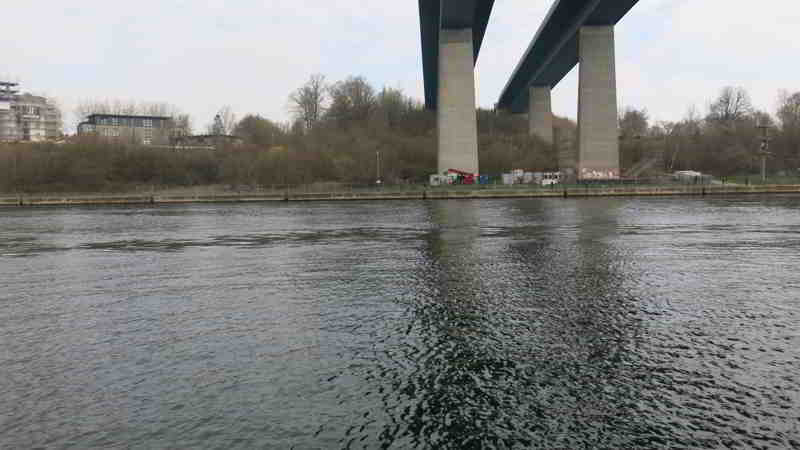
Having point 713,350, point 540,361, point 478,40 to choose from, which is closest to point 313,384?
point 540,361

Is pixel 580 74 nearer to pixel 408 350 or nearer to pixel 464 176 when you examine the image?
pixel 464 176

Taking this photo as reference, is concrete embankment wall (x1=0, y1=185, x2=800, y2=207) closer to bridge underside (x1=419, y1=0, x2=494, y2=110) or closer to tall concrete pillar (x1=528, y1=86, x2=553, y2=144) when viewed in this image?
bridge underside (x1=419, y1=0, x2=494, y2=110)

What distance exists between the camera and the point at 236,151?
91.7 m

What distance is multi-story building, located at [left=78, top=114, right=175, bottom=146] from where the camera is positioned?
113500 millimetres

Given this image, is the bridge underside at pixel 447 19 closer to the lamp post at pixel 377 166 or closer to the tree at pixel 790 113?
the lamp post at pixel 377 166

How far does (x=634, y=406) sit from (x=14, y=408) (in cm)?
796

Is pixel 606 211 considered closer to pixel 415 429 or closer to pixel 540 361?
pixel 540 361

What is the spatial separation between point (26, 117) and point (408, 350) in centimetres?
16841

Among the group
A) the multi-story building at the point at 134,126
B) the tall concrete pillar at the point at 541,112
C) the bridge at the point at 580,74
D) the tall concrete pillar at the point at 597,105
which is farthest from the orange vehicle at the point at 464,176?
the multi-story building at the point at 134,126

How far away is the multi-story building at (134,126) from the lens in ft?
372

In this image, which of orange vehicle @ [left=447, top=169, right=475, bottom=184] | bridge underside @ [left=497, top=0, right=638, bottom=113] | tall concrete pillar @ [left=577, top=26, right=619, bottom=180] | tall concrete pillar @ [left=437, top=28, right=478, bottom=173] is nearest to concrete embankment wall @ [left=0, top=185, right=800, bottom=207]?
orange vehicle @ [left=447, top=169, right=475, bottom=184]

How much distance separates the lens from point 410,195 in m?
63.0

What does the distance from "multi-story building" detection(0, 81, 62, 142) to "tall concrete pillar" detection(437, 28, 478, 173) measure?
115794 millimetres

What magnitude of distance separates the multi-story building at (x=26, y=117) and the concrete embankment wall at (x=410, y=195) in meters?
81.3
